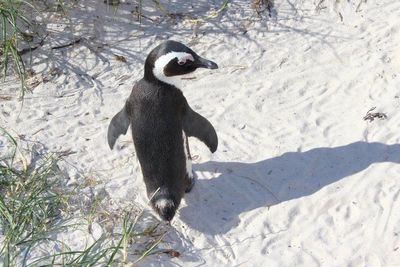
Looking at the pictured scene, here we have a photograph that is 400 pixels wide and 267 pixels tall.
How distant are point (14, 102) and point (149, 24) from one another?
2.71 ft

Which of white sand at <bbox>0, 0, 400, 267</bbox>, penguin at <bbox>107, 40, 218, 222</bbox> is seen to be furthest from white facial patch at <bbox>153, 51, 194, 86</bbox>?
white sand at <bbox>0, 0, 400, 267</bbox>

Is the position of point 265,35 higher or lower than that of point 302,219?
higher

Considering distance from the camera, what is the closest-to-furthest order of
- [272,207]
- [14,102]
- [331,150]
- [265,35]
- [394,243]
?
[394,243] < [272,207] < [331,150] < [14,102] < [265,35]

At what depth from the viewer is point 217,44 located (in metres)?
3.61

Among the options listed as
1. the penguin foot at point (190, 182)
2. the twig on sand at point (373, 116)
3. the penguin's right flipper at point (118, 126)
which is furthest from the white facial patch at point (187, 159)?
the twig on sand at point (373, 116)

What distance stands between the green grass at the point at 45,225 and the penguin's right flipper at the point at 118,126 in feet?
0.91

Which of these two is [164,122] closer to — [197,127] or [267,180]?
[197,127]

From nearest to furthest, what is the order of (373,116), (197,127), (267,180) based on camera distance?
(197,127) → (267,180) → (373,116)

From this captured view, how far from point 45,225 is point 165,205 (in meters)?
0.47

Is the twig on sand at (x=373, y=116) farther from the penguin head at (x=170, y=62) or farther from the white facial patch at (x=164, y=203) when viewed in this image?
the white facial patch at (x=164, y=203)

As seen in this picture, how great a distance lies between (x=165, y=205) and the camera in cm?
269

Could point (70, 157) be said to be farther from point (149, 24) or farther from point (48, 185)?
point (149, 24)

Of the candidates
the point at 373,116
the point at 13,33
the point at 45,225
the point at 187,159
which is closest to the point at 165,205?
the point at 187,159

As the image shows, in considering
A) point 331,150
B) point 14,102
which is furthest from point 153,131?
point 14,102
